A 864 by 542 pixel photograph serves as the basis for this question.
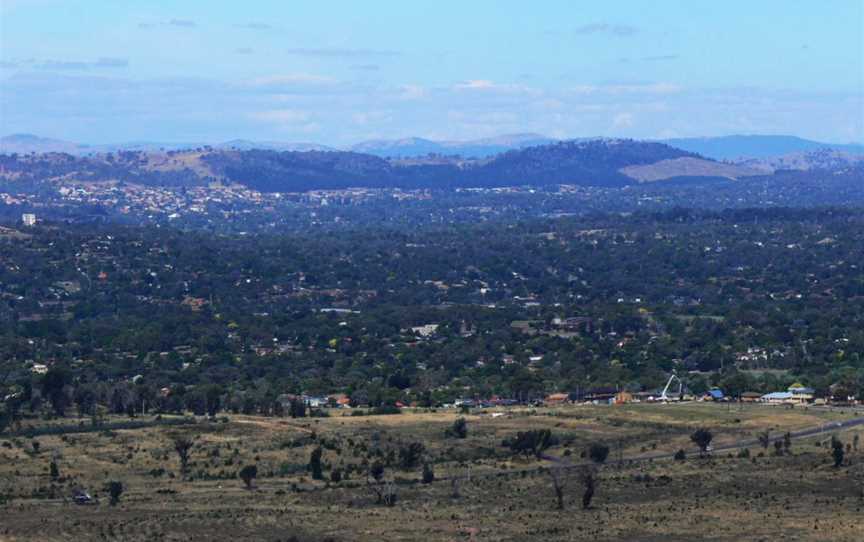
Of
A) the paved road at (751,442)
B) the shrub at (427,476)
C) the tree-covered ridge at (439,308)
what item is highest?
the shrub at (427,476)

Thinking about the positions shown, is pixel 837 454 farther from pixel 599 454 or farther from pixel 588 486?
pixel 588 486

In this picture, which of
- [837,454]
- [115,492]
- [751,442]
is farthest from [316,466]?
[751,442]

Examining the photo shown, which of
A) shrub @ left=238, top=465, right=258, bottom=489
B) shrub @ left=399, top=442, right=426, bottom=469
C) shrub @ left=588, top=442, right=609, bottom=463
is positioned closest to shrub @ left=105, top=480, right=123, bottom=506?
shrub @ left=238, top=465, right=258, bottom=489

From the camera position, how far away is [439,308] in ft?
428

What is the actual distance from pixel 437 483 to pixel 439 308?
7530 centimetres

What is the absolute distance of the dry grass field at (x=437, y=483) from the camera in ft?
152

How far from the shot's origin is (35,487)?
53.6 m

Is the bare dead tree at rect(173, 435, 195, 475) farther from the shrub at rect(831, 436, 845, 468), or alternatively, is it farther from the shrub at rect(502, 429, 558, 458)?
the shrub at rect(831, 436, 845, 468)

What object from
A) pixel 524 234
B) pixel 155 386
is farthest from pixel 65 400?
pixel 524 234

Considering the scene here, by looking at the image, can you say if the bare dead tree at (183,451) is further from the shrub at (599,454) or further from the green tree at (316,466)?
the shrub at (599,454)

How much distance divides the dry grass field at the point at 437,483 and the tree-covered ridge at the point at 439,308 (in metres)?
16.7

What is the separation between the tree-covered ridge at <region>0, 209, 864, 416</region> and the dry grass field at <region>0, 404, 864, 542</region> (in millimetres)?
16651

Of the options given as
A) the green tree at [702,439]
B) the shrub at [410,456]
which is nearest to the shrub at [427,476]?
the shrub at [410,456]

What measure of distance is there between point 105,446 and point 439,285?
91541mm
